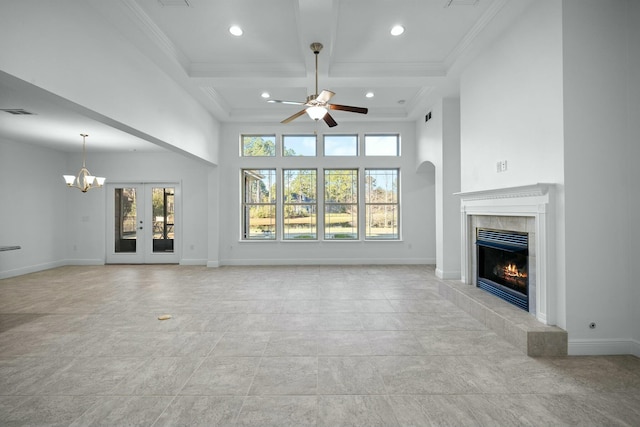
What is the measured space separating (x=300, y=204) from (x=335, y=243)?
51.9 inches

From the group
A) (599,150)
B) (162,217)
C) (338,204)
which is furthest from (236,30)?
(162,217)

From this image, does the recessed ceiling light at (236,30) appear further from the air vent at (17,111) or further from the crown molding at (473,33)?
the air vent at (17,111)

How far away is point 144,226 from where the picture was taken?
329 inches

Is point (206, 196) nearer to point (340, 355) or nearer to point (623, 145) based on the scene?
point (340, 355)

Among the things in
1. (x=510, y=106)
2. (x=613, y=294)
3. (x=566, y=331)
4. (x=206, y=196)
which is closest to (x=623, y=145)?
(x=510, y=106)

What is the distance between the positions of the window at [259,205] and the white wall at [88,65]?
2921 millimetres

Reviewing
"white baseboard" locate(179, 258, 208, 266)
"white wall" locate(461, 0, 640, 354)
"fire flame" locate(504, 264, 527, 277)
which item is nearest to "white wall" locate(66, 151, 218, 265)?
"white baseboard" locate(179, 258, 208, 266)

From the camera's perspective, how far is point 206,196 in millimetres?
8211

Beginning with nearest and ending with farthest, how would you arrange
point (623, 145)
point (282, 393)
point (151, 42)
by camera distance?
point (282, 393) < point (623, 145) < point (151, 42)

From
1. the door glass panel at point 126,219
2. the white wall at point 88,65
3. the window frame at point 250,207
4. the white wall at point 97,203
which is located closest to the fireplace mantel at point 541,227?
the white wall at point 88,65

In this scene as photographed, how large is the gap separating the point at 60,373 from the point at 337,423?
7.79 ft

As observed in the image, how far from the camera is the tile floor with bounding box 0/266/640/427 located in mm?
2123

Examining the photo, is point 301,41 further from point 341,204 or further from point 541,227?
point 341,204

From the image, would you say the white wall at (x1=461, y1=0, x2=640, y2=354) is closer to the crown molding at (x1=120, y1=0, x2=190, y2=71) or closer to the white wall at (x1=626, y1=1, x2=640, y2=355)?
the white wall at (x1=626, y1=1, x2=640, y2=355)
